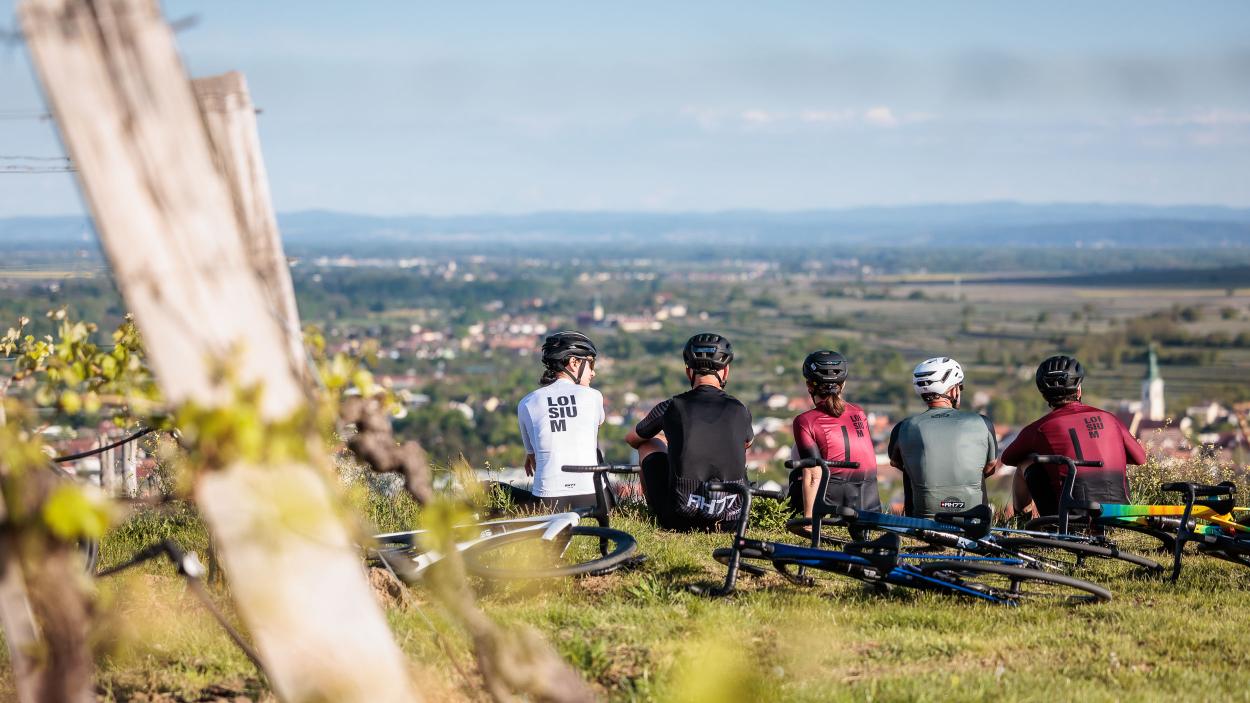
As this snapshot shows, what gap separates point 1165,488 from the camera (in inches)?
284

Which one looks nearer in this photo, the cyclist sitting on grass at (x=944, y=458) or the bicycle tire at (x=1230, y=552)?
the bicycle tire at (x=1230, y=552)

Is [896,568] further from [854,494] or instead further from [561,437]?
[561,437]

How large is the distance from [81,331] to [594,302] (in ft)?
552

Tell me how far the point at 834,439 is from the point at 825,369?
1.55 ft

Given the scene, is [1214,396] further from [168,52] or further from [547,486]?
[168,52]

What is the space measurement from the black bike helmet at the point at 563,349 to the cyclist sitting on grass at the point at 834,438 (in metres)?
1.51

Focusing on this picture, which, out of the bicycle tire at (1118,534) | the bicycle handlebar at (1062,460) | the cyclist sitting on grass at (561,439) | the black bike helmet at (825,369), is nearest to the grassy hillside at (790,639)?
the bicycle tire at (1118,534)

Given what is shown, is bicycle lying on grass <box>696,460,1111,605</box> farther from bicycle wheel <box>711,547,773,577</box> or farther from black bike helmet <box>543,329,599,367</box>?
black bike helmet <box>543,329,599,367</box>

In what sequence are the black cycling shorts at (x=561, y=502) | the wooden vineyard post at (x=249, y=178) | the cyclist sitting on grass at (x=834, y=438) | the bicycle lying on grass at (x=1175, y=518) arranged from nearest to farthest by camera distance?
the wooden vineyard post at (x=249, y=178)
the bicycle lying on grass at (x=1175, y=518)
the black cycling shorts at (x=561, y=502)
the cyclist sitting on grass at (x=834, y=438)

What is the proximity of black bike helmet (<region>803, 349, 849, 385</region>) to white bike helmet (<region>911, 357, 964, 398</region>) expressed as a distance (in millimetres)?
492

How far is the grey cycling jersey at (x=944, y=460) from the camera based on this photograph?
8078 millimetres

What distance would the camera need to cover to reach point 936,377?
8.52 m

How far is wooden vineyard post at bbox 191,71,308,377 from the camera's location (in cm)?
330

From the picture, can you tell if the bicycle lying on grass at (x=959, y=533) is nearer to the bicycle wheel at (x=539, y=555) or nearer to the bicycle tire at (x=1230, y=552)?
the bicycle tire at (x=1230, y=552)
